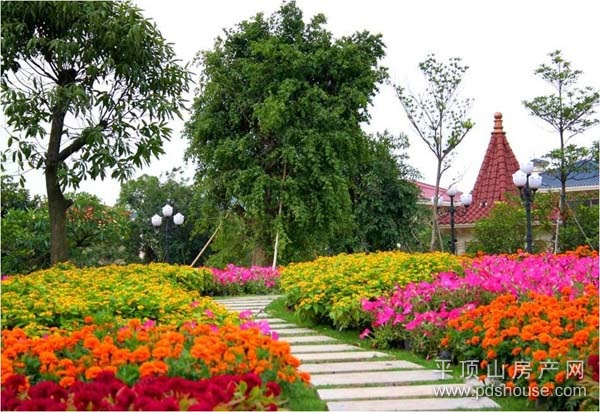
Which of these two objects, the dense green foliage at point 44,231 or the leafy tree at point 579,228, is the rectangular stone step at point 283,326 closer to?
the dense green foliage at point 44,231

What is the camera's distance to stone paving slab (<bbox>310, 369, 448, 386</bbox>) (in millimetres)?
4367

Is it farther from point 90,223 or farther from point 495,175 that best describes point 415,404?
point 495,175

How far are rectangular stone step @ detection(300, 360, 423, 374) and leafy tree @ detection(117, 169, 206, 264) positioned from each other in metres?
16.7

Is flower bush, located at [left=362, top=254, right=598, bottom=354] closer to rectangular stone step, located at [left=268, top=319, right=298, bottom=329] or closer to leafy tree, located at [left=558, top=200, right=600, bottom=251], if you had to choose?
rectangular stone step, located at [left=268, top=319, right=298, bottom=329]

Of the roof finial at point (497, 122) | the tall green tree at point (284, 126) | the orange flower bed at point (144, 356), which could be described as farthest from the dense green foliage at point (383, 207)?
the orange flower bed at point (144, 356)

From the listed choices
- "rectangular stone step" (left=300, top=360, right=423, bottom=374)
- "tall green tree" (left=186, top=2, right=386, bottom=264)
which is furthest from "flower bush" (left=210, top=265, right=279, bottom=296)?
"rectangular stone step" (left=300, top=360, right=423, bottom=374)

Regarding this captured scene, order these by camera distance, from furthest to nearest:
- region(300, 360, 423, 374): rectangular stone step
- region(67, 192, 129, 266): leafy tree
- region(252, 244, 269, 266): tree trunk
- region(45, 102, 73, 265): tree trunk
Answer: region(252, 244, 269, 266): tree trunk, region(67, 192, 129, 266): leafy tree, region(45, 102, 73, 265): tree trunk, region(300, 360, 423, 374): rectangular stone step

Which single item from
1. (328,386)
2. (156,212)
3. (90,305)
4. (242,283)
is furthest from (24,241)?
(156,212)

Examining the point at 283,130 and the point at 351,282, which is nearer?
the point at 351,282

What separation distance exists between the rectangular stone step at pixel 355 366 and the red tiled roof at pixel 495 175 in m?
13.2

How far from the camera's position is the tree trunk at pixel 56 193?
765 cm

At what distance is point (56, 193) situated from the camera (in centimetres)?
790

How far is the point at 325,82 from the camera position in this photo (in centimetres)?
1441

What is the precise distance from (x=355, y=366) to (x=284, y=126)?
30.5 feet
